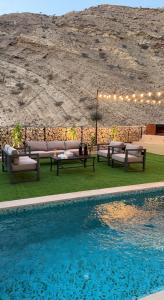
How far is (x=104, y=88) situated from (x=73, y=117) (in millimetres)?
4507

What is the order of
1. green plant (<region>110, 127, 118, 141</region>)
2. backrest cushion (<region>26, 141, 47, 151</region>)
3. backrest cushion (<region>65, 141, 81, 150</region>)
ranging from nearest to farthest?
backrest cushion (<region>26, 141, 47, 151</region>)
backrest cushion (<region>65, 141, 81, 150</region>)
green plant (<region>110, 127, 118, 141</region>)

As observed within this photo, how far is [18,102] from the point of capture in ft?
74.7

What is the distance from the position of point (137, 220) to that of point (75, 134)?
797cm

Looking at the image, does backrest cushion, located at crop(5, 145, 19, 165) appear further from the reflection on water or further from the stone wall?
the stone wall

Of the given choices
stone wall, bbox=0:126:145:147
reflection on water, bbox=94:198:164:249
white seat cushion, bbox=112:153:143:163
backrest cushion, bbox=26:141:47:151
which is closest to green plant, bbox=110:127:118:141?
stone wall, bbox=0:126:145:147

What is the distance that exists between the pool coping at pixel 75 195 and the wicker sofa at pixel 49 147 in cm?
323

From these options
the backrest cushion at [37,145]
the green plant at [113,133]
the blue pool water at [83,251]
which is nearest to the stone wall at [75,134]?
the green plant at [113,133]

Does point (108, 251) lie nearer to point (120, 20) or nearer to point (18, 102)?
point (18, 102)

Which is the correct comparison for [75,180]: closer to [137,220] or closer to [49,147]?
[137,220]

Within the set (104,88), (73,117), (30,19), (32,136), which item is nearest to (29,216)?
(32,136)

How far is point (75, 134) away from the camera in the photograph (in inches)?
505

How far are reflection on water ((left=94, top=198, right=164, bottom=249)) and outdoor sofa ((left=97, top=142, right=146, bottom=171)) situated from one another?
250 cm

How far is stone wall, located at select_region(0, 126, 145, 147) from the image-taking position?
12.8 m

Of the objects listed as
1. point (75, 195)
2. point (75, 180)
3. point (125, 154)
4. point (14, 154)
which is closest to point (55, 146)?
point (125, 154)
